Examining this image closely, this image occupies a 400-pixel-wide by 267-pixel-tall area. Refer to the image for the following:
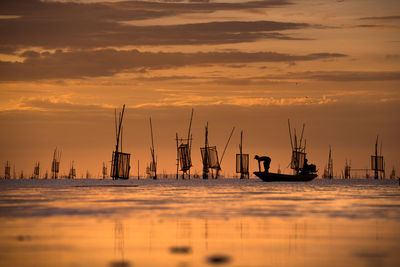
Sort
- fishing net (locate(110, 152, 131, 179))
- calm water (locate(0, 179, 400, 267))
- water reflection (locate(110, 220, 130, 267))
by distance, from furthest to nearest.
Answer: fishing net (locate(110, 152, 131, 179)), calm water (locate(0, 179, 400, 267)), water reflection (locate(110, 220, 130, 267))

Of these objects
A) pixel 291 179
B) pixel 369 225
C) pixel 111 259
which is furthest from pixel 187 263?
pixel 291 179

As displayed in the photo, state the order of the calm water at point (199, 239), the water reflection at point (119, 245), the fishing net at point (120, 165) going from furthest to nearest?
the fishing net at point (120, 165) → the calm water at point (199, 239) → the water reflection at point (119, 245)

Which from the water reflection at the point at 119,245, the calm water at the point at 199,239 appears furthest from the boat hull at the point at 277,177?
the water reflection at the point at 119,245

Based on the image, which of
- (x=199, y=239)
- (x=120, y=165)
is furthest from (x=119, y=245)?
(x=120, y=165)

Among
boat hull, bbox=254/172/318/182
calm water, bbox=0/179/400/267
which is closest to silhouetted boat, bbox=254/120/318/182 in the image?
boat hull, bbox=254/172/318/182

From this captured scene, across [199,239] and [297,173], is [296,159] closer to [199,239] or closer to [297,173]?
[297,173]

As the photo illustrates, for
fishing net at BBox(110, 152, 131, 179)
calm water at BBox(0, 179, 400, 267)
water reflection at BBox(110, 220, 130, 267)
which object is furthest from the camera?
fishing net at BBox(110, 152, 131, 179)

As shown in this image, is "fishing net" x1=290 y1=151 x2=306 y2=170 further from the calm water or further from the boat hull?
the calm water

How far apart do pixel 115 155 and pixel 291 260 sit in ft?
460

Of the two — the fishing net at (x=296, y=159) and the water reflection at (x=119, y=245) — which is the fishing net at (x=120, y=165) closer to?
the fishing net at (x=296, y=159)

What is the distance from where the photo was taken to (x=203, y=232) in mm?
31344

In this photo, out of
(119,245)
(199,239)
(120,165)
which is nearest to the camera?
(119,245)

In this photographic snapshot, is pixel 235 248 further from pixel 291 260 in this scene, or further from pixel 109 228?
pixel 109 228

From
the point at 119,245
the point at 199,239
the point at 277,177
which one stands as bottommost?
the point at 119,245
